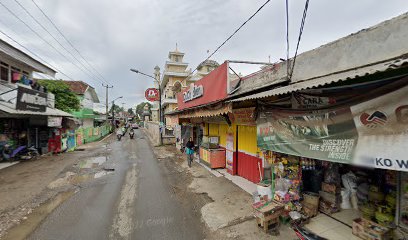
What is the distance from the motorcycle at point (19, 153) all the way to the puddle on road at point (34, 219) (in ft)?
33.6

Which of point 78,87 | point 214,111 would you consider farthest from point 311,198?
point 78,87

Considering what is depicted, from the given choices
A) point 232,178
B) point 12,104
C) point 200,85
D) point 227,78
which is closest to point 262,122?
point 227,78

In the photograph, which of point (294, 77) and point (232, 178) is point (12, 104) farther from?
point (294, 77)

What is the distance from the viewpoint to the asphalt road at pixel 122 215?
523 cm

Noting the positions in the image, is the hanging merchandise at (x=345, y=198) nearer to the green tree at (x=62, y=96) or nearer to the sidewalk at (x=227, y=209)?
the sidewalk at (x=227, y=209)

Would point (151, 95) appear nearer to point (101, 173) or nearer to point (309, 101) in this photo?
point (101, 173)

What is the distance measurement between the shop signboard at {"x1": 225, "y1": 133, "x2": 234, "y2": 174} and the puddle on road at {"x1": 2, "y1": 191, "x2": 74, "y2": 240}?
7.02 m

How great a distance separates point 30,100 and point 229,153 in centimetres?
1389

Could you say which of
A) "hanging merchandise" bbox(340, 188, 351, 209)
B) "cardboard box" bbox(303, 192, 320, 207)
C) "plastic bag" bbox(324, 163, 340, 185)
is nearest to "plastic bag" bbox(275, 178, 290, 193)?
"cardboard box" bbox(303, 192, 320, 207)

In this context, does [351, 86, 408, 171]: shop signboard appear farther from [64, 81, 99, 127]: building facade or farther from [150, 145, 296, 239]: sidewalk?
[64, 81, 99, 127]: building facade

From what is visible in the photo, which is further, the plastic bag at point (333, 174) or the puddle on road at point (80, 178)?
the puddle on road at point (80, 178)

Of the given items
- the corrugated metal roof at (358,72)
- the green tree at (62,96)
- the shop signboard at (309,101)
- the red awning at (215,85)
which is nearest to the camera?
the corrugated metal roof at (358,72)

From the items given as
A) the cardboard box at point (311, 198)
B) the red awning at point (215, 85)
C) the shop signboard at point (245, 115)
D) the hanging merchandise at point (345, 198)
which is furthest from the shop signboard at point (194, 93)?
the hanging merchandise at point (345, 198)

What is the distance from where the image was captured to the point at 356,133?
3.97 metres
